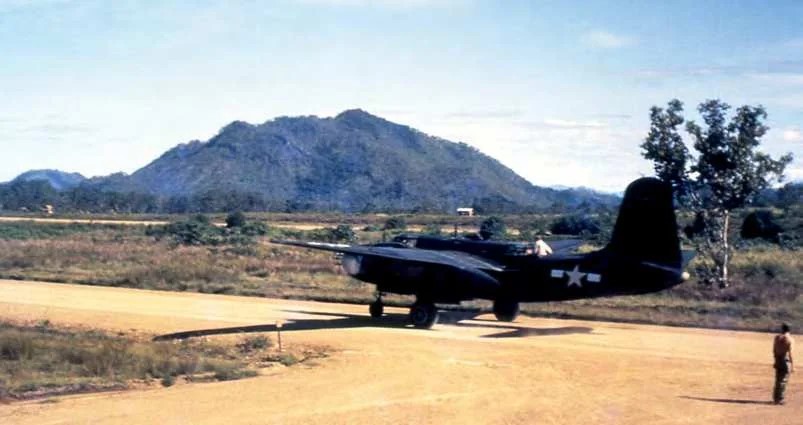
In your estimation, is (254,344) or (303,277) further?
(303,277)

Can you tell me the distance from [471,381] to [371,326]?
9254 millimetres

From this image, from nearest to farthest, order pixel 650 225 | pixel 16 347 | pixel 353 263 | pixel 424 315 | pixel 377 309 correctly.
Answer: pixel 16 347 < pixel 650 225 < pixel 424 315 < pixel 353 263 < pixel 377 309

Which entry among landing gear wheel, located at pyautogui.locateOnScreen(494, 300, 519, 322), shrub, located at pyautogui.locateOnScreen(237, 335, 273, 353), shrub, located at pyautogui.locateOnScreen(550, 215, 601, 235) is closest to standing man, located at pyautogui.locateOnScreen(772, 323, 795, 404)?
landing gear wheel, located at pyautogui.locateOnScreen(494, 300, 519, 322)

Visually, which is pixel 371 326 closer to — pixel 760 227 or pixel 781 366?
pixel 781 366

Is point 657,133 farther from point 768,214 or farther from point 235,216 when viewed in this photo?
point 235,216

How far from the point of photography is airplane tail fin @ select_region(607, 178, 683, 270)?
24953 millimetres

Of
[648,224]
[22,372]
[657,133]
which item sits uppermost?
[657,133]

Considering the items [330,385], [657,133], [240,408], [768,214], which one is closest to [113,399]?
[240,408]

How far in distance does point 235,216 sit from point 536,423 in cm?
8226

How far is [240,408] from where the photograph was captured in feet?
56.6

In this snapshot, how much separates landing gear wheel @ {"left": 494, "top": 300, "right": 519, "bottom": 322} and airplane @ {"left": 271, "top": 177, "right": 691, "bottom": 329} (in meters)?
0.03

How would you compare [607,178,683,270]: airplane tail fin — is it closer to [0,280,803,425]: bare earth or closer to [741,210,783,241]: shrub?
[0,280,803,425]: bare earth

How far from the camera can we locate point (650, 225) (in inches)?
989

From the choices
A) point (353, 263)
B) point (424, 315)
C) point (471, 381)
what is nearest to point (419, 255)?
point (424, 315)
